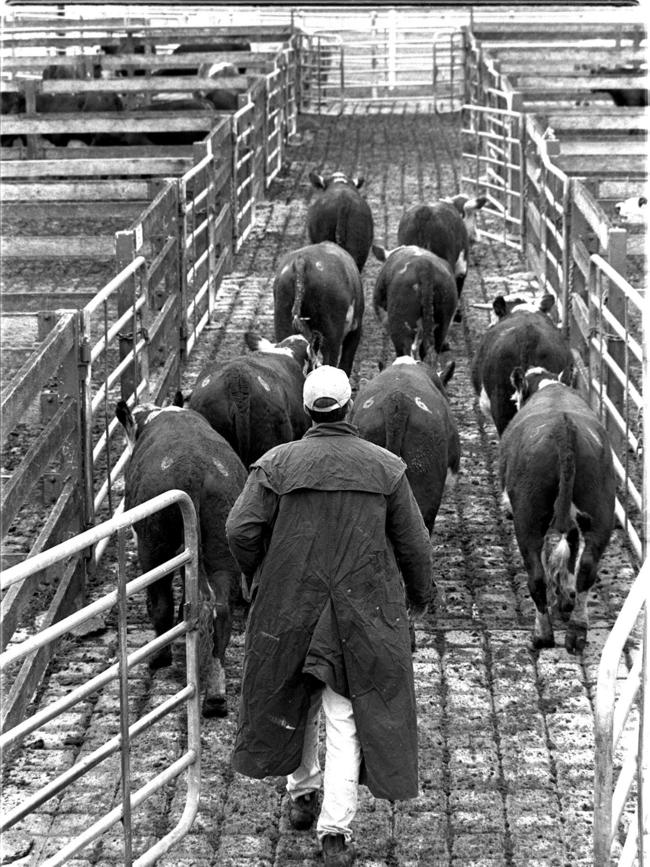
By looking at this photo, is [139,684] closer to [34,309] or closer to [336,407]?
[336,407]

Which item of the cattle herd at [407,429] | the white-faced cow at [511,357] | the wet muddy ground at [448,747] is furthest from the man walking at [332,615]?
the white-faced cow at [511,357]

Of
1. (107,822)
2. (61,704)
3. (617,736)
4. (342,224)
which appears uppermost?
(617,736)

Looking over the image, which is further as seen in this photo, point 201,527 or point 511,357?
point 511,357

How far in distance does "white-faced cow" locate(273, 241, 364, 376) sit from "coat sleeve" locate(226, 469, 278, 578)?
5.44 meters

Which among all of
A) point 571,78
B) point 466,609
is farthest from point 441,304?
point 571,78

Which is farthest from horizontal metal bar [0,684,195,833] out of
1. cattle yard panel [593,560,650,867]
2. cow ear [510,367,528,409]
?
cow ear [510,367,528,409]

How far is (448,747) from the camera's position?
6.66 meters

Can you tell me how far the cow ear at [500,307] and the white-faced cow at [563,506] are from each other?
279 centimetres

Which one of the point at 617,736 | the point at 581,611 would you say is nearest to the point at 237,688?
the point at 581,611

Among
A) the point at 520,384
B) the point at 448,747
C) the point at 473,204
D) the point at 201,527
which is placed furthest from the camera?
the point at 473,204

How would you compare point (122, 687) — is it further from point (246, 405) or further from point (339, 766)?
point (246, 405)

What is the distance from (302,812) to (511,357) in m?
4.41

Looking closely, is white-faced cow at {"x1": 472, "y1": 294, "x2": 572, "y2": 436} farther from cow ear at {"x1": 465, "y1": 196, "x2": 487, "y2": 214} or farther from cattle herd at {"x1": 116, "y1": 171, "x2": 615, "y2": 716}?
cow ear at {"x1": 465, "y1": 196, "x2": 487, "y2": 214}

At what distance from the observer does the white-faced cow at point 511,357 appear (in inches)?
379
